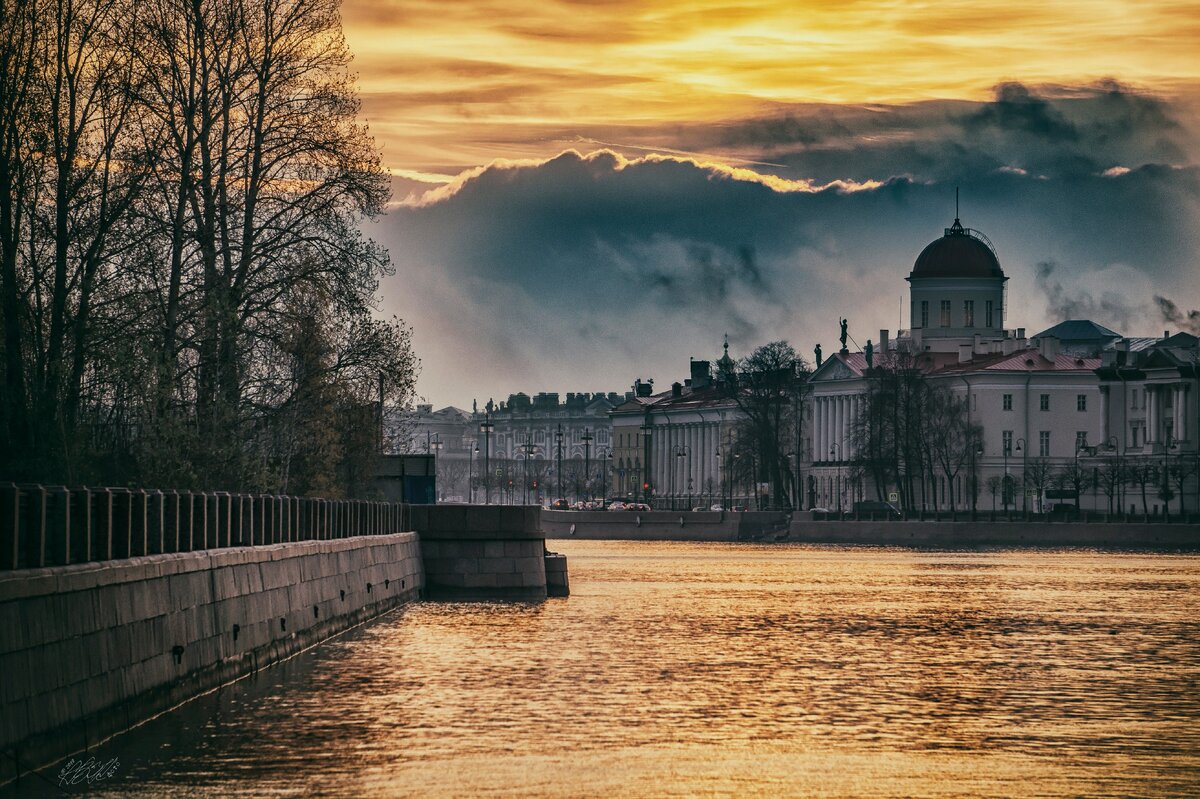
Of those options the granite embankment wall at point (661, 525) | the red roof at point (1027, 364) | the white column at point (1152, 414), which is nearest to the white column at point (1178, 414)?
the white column at point (1152, 414)

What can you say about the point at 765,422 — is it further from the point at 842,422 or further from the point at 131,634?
the point at 131,634

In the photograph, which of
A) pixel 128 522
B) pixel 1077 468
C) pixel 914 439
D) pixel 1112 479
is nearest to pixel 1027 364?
pixel 1077 468

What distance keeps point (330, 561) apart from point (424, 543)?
17.3 m

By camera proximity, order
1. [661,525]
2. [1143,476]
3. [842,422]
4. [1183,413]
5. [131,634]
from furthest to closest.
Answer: [842,422] → [661,525] → [1183,413] → [1143,476] → [131,634]

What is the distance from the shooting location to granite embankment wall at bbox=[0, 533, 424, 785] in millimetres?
21172

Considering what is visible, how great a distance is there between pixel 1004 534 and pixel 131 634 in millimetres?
116823

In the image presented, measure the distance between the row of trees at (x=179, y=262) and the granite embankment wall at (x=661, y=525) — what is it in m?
98.4

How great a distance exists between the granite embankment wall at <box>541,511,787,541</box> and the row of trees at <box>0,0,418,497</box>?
323ft

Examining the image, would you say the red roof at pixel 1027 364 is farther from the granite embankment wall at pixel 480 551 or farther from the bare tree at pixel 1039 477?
the granite embankment wall at pixel 480 551

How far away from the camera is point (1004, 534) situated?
13850cm

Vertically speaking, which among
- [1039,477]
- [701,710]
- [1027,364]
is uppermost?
[1027,364]

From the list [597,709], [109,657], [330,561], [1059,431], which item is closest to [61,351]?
[330,561]

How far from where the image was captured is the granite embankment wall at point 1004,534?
129m

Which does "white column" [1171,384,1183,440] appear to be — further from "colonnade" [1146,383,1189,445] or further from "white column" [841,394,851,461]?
"white column" [841,394,851,461]
